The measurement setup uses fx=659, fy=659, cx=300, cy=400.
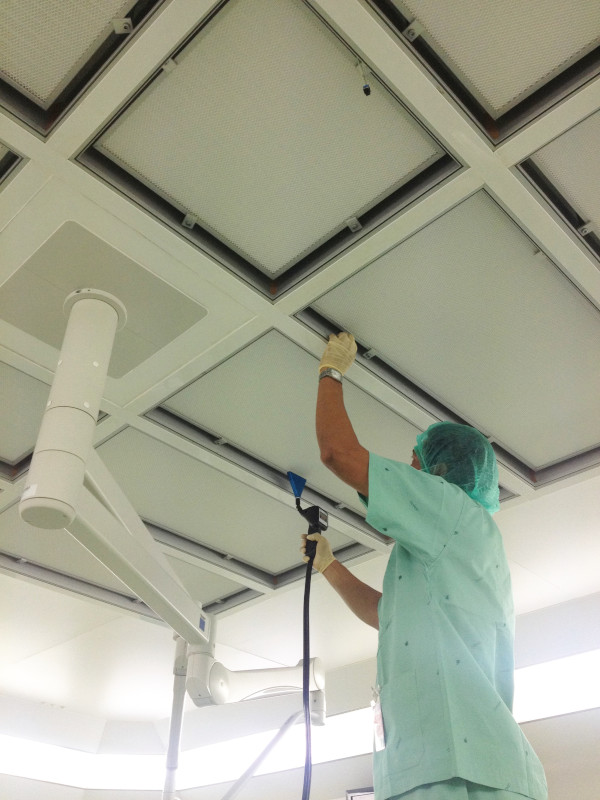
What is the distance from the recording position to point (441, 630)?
3.84 ft

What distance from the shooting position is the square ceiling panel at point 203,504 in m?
2.15

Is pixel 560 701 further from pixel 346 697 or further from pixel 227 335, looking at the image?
pixel 227 335

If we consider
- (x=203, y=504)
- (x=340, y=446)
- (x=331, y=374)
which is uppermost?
(x=203, y=504)

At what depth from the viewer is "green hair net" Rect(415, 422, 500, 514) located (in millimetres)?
1528

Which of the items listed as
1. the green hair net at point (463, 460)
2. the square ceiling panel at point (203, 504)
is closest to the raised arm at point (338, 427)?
the green hair net at point (463, 460)

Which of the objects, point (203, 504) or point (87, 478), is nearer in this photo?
point (87, 478)

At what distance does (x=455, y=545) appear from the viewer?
128cm

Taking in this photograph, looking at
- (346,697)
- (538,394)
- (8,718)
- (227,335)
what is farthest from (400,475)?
(8,718)

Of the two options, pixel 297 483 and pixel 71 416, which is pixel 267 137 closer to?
pixel 71 416

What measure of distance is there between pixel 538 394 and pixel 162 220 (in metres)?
1.19

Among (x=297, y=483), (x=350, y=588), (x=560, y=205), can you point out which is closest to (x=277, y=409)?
(x=297, y=483)

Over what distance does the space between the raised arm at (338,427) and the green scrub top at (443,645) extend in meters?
0.04

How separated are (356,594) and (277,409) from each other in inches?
23.2

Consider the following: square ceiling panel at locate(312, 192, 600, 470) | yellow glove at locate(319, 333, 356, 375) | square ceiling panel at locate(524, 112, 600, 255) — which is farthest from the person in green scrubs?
square ceiling panel at locate(524, 112, 600, 255)
